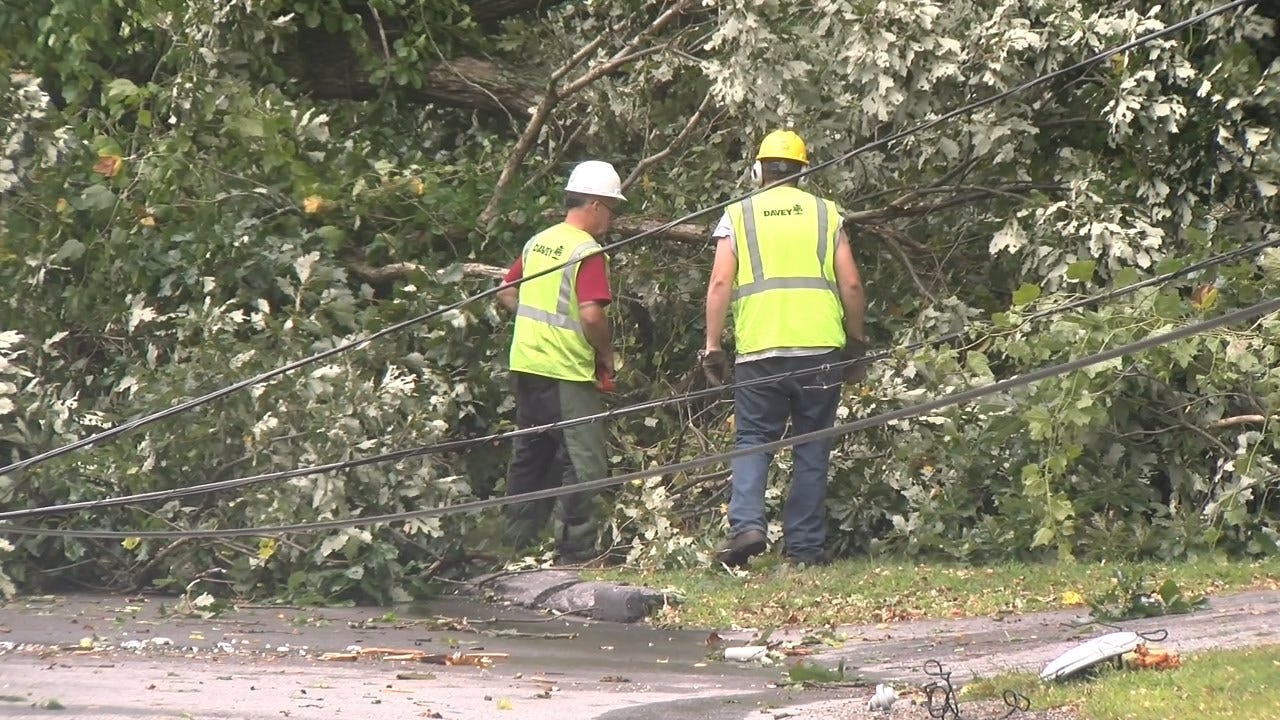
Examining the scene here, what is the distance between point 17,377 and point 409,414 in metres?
2.03

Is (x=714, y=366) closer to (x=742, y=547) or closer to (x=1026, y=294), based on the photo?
(x=742, y=547)

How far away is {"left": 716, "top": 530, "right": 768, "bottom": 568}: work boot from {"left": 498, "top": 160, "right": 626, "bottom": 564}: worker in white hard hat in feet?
2.93

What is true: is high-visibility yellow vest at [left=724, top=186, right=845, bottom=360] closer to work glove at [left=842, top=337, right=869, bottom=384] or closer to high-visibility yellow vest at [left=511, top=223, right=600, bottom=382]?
work glove at [left=842, top=337, right=869, bottom=384]

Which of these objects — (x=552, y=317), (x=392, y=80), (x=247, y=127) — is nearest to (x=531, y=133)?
(x=392, y=80)

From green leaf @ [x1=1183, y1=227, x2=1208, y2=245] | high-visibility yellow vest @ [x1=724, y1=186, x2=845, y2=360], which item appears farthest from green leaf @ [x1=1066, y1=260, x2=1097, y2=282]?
high-visibility yellow vest @ [x1=724, y1=186, x2=845, y2=360]

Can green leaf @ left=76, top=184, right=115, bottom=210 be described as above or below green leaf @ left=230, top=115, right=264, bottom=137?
below

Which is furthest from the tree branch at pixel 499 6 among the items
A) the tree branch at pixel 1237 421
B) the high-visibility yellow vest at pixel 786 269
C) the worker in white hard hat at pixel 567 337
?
the tree branch at pixel 1237 421

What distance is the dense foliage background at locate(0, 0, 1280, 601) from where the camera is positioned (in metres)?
8.00

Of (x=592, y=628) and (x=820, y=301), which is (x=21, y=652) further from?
(x=820, y=301)

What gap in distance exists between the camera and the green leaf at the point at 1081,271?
8.14m

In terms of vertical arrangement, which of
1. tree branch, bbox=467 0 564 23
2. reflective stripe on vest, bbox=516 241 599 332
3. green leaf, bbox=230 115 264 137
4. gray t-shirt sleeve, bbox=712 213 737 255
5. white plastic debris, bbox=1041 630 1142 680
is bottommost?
white plastic debris, bbox=1041 630 1142 680

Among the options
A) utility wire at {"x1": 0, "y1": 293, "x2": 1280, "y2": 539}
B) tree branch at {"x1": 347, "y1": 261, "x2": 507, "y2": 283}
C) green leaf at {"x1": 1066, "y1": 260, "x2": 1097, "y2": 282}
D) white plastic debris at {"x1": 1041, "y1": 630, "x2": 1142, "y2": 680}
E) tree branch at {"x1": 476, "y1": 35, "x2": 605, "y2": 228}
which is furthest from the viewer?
tree branch at {"x1": 476, "y1": 35, "x2": 605, "y2": 228}

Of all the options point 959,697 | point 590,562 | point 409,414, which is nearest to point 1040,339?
point 590,562

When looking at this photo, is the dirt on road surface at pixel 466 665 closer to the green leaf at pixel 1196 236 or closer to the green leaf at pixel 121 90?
the green leaf at pixel 1196 236
